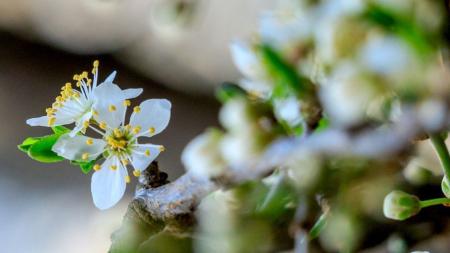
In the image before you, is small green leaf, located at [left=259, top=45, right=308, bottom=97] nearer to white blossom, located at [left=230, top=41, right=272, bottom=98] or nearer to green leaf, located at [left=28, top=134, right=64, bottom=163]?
white blossom, located at [left=230, top=41, right=272, bottom=98]

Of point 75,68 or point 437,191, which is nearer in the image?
point 437,191

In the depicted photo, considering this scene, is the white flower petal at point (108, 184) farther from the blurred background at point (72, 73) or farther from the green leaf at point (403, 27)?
the blurred background at point (72, 73)

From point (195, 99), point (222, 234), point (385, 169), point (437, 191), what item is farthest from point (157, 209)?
point (195, 99)

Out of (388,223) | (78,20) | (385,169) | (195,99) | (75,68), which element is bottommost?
(388,223)

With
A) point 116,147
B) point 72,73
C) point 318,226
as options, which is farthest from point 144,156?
point 72,73

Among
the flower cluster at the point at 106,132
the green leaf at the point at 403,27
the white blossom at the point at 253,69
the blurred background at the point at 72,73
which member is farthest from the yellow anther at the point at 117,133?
the blurred background at the point at 72,73

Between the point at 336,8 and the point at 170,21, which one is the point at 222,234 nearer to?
the point at 336,8
